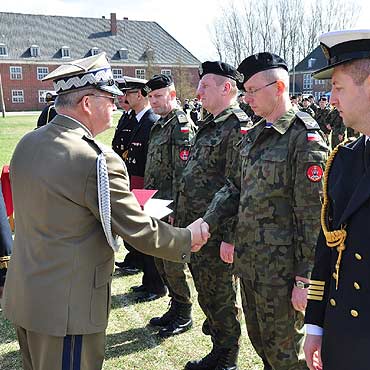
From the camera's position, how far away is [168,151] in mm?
4742

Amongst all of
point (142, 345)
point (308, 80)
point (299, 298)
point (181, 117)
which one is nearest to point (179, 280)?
point (142, 345)

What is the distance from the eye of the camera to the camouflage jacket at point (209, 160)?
143 inches

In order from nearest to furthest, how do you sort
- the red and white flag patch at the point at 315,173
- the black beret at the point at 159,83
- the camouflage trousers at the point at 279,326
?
1. the red and white flag patch at the point at 315,173
2. the camouflage trousers at the point at 279,326
3. the black beret at the point at 159,83

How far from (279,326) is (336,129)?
1357 centimetres

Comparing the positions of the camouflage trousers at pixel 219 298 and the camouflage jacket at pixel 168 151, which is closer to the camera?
the camouflage trousers at pixel 219 298

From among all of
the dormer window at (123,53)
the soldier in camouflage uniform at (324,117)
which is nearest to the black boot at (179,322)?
the soldier in camouflage uniform at (324,117)

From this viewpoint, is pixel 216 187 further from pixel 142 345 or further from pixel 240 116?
pixel 142 345

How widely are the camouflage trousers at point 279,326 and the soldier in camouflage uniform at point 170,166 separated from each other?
1.65 meters

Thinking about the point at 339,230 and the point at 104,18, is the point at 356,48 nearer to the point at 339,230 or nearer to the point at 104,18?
the point at 339,230

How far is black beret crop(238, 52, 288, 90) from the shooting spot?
299 cm

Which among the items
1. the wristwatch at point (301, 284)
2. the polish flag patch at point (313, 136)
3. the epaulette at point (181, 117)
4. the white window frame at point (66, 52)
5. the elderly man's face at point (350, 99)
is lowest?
the wristwatch at point (301, 284)

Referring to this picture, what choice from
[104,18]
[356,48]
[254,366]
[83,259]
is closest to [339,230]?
[356,48]

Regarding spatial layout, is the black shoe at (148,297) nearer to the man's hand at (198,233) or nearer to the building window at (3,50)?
the man's hand at (198,233)

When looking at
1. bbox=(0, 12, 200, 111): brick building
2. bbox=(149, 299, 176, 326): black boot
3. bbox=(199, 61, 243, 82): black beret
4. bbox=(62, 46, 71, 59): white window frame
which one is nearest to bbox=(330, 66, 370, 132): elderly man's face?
bbox=(199, 61, 243, 82): black beret
